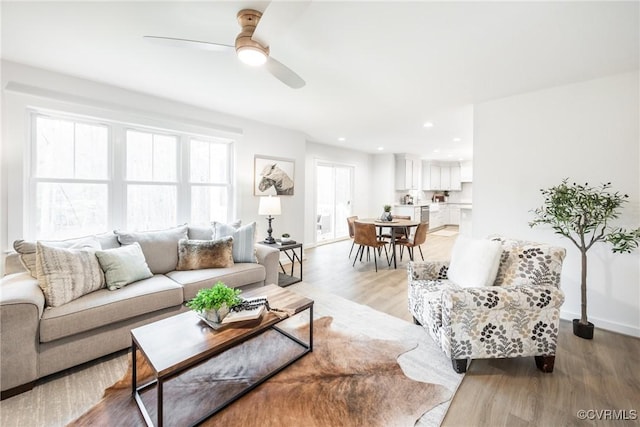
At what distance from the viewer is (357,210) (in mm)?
7730

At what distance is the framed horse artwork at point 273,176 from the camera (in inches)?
171

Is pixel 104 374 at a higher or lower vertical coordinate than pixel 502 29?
lower

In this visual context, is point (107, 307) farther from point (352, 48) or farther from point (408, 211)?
point (408, 211)

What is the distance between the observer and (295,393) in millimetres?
1686

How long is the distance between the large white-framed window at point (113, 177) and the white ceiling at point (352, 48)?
1.81 ft

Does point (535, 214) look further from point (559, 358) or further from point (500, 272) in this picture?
point (559, 358)

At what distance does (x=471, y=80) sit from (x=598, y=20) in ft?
3.11

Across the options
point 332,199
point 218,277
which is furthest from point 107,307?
point 332,199

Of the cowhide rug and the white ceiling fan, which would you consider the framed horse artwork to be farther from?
the cowhide rug

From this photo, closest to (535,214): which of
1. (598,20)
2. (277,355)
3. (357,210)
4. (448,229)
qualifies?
(598,20)

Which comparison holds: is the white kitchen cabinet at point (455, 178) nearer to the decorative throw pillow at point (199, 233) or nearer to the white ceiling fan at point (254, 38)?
the decorative throw pillow at point (199, 233)

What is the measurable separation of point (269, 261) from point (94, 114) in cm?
240
